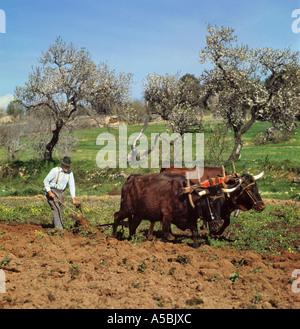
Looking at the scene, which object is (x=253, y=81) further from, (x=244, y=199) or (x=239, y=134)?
(x=244, y=199)

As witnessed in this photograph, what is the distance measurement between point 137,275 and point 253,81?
2633 cm

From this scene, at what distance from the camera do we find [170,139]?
3456 cm

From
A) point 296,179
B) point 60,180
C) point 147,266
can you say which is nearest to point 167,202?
point 147,266

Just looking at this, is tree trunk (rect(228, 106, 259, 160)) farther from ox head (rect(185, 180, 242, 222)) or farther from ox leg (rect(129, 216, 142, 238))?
ox head (rect(185, 180, 242, 222))

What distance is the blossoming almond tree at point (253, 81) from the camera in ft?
104

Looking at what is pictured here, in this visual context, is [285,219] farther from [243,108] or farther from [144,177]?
[243,108]

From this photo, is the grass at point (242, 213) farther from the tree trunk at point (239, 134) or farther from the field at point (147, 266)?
the tree trunk at point (239, 134)

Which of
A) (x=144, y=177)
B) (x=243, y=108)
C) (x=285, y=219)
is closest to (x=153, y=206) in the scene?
(x=144, y=177)

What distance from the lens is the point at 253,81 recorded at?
3222cm

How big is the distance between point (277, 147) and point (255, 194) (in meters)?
30.5

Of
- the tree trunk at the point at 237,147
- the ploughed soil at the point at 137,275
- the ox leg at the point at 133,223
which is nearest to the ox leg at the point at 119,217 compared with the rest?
the ox leg at the point at 133,223

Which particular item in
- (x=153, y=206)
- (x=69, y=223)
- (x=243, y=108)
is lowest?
(x=69, y=223)

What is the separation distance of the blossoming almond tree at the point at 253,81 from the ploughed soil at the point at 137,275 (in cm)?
2222

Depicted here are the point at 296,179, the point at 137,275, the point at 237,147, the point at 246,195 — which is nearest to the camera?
the point at 137,275
